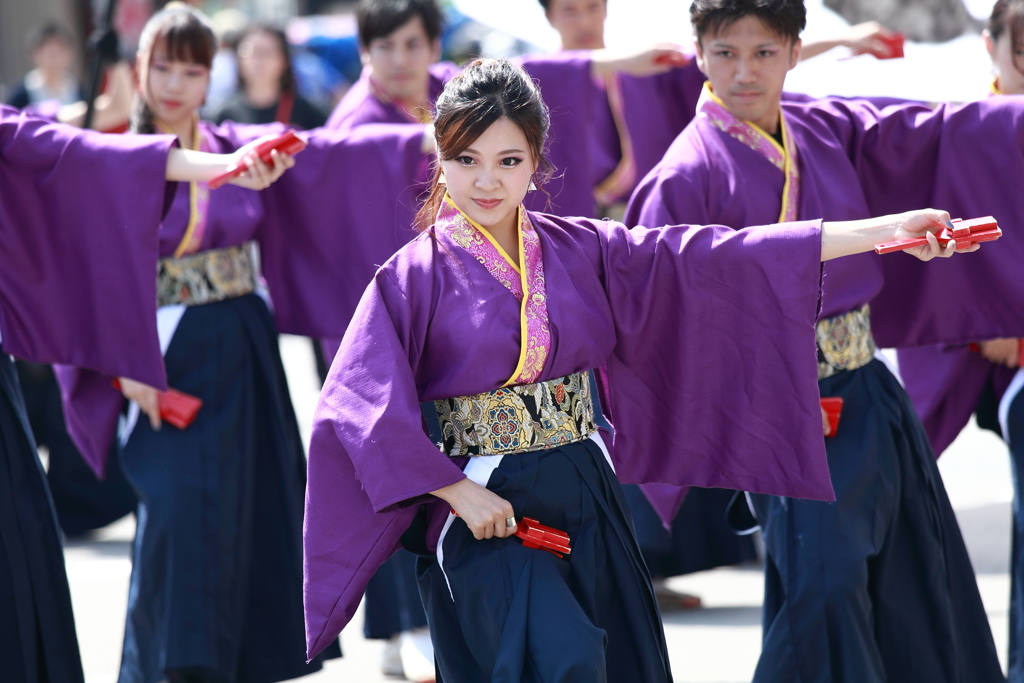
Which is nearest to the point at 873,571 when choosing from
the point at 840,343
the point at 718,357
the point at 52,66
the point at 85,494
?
the point at 840,343

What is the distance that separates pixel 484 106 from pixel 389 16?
1.96 m

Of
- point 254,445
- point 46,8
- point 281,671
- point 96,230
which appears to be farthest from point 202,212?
point 46,8

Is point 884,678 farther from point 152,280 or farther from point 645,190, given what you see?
point 152,280

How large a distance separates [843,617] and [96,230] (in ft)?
6.44

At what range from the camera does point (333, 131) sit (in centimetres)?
392

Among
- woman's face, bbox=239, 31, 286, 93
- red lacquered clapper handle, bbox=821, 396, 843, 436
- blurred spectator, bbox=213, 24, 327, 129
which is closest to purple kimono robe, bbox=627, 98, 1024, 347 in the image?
red lacquered clapper handle, bbox=821, 396, 843, 436

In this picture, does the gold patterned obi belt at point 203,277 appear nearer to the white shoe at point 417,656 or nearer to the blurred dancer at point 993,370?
the white shoe at point 417,656

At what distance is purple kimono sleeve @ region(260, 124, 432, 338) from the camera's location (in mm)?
3795

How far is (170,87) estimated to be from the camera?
373 centimetres

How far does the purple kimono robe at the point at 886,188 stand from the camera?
302 cm

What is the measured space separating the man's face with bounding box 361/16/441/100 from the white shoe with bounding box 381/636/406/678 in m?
1.68

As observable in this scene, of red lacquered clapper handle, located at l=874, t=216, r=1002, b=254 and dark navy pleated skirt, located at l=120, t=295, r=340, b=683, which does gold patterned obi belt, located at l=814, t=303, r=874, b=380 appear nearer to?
red lacquered clapper handle, located at l=874, t=216, r=1002, b=254

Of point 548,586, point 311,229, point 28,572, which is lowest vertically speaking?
point 28,572

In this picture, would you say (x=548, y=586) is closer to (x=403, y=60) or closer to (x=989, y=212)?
(x=989, y=212)
